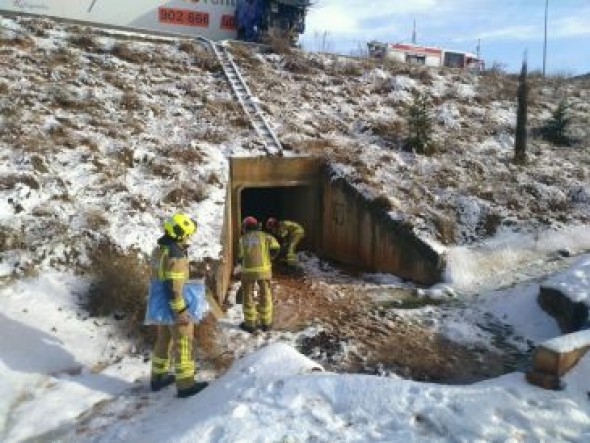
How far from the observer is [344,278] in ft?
36.8

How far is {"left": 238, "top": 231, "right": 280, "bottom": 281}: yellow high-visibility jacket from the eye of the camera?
27.1 feet

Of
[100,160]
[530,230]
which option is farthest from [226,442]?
[530,230]

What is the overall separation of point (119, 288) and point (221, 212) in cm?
273

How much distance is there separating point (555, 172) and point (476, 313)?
6998 mm

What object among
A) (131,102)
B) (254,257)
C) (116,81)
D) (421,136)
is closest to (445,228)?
(421,136)

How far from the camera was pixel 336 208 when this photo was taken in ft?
40.7

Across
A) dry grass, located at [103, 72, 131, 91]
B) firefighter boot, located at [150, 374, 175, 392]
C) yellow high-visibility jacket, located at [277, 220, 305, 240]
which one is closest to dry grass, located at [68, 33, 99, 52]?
dry grass, located at [103, 72, 131, 91]

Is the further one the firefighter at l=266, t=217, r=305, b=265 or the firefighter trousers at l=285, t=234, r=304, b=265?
the firefighter trousers at l=285, t=234, r=304, b=265

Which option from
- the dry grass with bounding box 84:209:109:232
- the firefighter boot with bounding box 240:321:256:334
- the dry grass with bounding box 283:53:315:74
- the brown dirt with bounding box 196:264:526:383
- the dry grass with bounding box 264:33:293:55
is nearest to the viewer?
the brown dirt with bounding box 196:264:526:383

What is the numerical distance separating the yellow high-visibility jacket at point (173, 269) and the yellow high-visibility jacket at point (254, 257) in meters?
2.12

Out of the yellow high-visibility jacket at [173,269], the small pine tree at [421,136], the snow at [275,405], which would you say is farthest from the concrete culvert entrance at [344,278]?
the small pine tree at [421,136]

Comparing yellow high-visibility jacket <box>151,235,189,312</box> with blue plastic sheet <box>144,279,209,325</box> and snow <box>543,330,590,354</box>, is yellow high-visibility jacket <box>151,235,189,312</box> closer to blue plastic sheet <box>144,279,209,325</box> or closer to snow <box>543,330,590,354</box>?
blue plastic sheet <box>144,279,209,325</box>

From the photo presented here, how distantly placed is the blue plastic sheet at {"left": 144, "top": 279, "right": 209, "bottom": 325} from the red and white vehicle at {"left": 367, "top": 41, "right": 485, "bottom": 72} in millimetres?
19043

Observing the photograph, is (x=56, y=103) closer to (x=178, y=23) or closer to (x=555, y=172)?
(x=178, y=23)
